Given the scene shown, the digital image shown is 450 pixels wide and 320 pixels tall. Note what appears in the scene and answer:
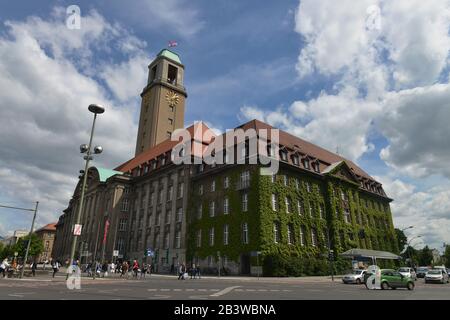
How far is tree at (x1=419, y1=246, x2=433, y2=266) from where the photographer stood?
120 metres

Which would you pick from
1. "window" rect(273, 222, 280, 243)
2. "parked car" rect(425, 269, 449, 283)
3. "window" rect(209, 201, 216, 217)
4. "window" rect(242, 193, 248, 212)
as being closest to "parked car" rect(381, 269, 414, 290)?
"parked car" rect(425, 269, 449, 283)

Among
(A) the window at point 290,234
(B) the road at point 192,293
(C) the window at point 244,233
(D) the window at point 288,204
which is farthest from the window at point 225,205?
(B) the road at point 192,293

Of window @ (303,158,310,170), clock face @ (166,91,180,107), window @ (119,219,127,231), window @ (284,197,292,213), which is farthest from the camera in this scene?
clock face @ (166,91,180,107)

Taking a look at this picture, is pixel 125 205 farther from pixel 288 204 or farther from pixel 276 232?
pixel 276 232

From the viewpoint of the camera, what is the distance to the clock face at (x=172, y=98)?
84312 millimetres

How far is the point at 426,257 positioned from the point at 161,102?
106 m

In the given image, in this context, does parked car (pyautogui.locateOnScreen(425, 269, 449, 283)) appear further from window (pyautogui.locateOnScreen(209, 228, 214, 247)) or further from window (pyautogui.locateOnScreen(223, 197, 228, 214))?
window (pyautogui.locateOnScreen(209, 228, 214, 247))

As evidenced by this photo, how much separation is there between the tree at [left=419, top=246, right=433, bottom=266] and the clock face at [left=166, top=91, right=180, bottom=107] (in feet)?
334

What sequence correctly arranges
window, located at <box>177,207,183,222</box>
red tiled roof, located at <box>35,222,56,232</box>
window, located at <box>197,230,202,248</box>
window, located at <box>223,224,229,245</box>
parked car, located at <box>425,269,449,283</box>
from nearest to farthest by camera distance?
parked car, located at <box>425,269,449,283</box> → window, located at <box>223,224,229,245</box> → window, located at <box>197,230,202,248</box> → window, located at <box>177,207,183,222</box> → red tiled roof, located at <box>35,222,56,232</box>

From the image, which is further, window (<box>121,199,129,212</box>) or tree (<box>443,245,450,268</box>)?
tree (<box>443,245,450,268</box>)

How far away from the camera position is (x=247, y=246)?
41.9 m

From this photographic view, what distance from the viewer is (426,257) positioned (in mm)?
120750

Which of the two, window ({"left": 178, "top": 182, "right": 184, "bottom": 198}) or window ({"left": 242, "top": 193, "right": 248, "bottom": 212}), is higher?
window ({"left": 178, "top": 182, "right": 184, "bottom": 198})
